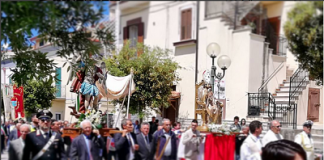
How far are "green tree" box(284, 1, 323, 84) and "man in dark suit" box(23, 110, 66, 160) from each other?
12.2 feet

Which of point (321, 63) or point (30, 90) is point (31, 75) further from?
point (321, 63)

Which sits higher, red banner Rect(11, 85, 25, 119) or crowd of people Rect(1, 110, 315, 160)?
red banner Rect(11, 85, 25, 119)

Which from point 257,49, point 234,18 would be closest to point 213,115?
point 257,49

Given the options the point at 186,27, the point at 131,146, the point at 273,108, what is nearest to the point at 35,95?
the point at 131,146

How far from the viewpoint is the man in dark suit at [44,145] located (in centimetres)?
508

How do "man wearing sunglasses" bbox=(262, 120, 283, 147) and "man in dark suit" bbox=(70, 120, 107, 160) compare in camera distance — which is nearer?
"man in dark suit" bbox=(70, 120, 107, 160)

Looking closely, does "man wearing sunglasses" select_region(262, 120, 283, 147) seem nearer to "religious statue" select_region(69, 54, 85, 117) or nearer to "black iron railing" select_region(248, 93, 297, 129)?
"black iron railing" select_region(248, 93, 297, 129)

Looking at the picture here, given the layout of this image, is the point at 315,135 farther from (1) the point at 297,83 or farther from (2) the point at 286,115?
(1) the point at 297,83

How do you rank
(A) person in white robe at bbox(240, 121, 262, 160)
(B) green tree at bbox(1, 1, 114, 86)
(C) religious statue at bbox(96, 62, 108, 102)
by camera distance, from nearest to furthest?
1. (B) green tree at bbox(1, 1, 114, 86)
2. (A) person in white robe at bbox(240, 121, 262, 160)
3. (C) religious statue at bbox(96, 62, 108, 102)

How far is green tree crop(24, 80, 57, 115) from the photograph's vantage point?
20.2 feet

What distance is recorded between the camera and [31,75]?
5934 millimetres

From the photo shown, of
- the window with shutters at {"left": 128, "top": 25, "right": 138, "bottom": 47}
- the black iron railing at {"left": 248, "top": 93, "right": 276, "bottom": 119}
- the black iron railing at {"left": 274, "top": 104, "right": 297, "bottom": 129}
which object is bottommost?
the black iron railing at {"left": 274, "top": 104, "right": 297, "bottom": 129}

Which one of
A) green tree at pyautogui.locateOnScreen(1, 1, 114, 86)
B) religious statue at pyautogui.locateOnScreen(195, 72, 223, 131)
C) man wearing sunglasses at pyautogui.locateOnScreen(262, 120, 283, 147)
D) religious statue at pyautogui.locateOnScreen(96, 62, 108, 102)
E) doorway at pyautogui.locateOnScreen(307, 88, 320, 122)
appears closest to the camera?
green tree at pyautogui.locateOnScreen(1, 1, 114, 86)

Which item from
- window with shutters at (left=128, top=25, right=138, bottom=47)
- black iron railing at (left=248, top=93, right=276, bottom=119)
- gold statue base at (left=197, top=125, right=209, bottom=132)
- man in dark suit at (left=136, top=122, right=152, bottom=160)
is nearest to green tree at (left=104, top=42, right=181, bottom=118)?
window with shutters at (left=128, top=25, right=138, bottom=47)
